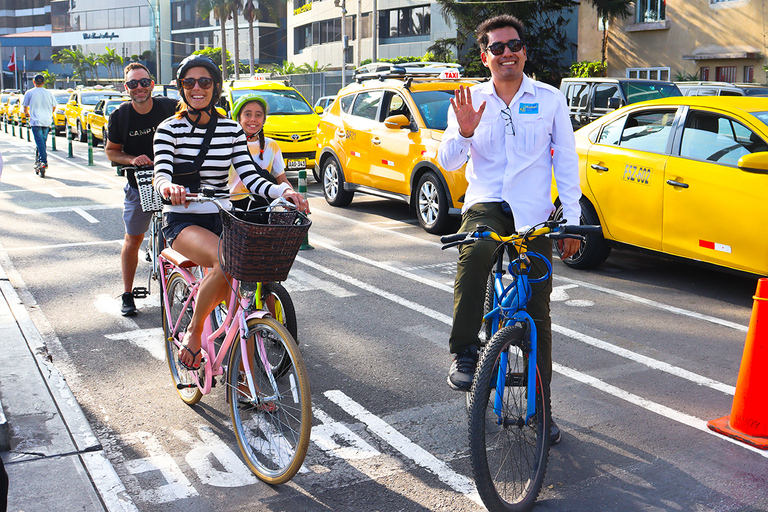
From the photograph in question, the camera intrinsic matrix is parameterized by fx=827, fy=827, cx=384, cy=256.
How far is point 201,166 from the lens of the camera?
461cm

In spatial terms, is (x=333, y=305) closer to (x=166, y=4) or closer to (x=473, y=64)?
(x=473, y=64)

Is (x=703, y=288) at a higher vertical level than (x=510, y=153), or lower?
lower

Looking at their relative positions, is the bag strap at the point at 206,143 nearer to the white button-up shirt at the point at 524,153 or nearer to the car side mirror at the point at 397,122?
the white button-up shirt at the point at 524,153

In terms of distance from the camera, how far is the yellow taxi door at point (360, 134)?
1223cm

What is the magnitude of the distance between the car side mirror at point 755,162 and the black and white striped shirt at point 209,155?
13.0 ft

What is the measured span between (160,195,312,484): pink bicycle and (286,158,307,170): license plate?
11217mm

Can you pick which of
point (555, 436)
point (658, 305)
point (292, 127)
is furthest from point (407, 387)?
point (292, 127)

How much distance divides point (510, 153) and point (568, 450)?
1590 mm

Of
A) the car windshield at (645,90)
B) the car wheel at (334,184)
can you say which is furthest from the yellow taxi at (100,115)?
the car windshield at (645,90)

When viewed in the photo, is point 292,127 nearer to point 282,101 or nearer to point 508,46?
point 282,101

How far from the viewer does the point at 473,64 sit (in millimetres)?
36125

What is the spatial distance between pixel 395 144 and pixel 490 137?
301 inches

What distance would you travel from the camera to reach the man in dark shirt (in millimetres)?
6578

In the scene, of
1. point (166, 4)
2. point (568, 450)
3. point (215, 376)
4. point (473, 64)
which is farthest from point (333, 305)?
point (166, 4)
